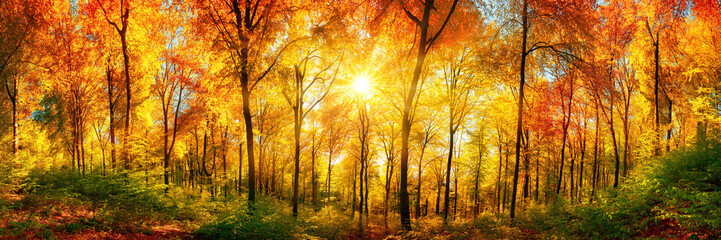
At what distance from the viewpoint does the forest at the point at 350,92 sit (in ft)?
26.3

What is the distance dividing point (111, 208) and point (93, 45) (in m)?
13.6

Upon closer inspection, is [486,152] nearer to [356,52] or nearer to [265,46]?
[356,52]

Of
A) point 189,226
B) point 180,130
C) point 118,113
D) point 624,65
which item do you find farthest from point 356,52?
point 118,113

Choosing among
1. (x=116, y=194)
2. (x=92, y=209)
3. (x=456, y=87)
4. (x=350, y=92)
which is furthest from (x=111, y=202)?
(x=456, y=87)

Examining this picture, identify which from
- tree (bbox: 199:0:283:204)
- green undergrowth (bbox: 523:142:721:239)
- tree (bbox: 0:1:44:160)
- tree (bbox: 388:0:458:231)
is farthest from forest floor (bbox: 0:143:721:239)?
tree (bbox: 0:1:44:160)

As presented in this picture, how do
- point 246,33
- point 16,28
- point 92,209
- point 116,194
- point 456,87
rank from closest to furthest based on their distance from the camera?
point 92,209
point 116,194
point 246,33
point 16,28
point 456,87

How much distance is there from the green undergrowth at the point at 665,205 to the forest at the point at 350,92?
52 millimetres

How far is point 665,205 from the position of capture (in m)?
6.43

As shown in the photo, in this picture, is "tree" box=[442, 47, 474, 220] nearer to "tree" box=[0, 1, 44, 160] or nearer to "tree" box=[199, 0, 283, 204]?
"tree" box=[199, 0, 283, 204]

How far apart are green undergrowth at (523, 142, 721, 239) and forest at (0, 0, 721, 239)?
0.05 metres

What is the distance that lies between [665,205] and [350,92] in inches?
567

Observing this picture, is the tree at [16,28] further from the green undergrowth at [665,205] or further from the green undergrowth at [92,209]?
the green undergrowth at [665,205]

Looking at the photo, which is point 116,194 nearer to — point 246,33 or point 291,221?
point 291,221

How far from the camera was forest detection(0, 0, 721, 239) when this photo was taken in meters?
8.01
